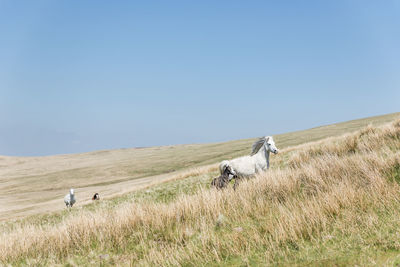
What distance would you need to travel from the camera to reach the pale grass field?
446 centimetres

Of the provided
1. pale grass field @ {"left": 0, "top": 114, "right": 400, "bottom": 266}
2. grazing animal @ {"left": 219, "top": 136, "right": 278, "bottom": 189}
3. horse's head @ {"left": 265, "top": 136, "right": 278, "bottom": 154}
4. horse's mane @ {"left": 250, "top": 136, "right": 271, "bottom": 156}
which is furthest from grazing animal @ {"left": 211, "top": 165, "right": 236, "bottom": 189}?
pale grass field @ {"left": 0, "top": 114, "right": 400, "bottom": 266}

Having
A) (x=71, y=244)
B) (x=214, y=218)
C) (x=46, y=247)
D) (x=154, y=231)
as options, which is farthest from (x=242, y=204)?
(x=46, y=247)

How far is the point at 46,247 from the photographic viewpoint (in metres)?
A: 6.92

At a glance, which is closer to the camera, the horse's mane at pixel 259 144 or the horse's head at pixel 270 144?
the horse's head at pixel 270 144

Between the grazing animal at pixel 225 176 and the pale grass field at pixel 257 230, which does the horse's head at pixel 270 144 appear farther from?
the pale grass field at pixel 257 230

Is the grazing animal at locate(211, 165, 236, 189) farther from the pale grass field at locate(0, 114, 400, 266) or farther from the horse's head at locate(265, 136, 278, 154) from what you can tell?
the pale grass field at locate(0, 114, 400, 266)

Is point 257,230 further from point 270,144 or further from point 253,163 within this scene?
point 270,144

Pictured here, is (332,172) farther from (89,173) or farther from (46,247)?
(89,173)

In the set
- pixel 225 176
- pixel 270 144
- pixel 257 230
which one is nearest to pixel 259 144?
pixel 270 144

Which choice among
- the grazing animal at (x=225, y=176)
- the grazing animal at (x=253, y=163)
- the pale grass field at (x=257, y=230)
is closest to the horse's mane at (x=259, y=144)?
the grazing animal at (x=253, y=163)

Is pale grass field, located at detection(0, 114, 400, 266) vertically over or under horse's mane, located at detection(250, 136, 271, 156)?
under

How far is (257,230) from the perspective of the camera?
5.54 meters

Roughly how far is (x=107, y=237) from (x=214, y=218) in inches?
103

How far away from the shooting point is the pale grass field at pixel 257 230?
4.46 metres
